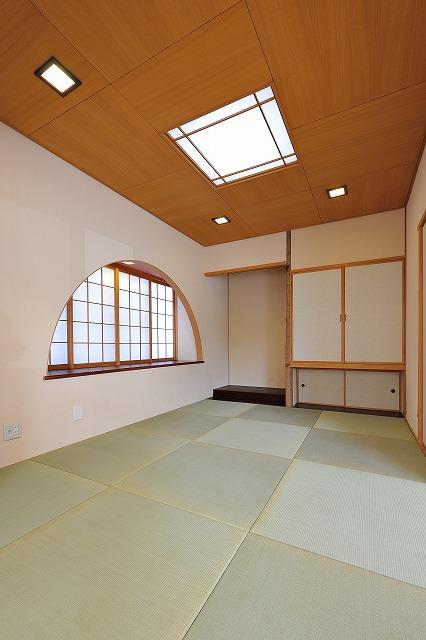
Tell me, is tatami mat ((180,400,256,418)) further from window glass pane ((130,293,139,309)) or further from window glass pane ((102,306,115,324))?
window glass pane ((130,293,139,309))

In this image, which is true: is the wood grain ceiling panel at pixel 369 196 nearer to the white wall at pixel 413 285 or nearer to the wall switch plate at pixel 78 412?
the white wall at pixel 413 285

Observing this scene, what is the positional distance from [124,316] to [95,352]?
2.65 feet

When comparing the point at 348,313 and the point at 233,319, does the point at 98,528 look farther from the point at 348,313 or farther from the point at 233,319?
the point at 233,319

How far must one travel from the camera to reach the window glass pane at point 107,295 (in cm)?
459

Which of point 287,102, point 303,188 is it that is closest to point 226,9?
point 287,102

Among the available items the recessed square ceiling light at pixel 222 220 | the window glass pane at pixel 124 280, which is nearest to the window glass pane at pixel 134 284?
the window glass pane at pixel 124 280

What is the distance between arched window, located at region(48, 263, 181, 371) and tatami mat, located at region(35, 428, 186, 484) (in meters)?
1.29

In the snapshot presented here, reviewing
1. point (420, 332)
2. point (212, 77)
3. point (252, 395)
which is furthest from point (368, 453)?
point (212, 77)

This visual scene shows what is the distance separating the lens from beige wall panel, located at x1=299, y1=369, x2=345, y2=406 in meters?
4.80

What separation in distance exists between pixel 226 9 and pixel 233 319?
16.4ft

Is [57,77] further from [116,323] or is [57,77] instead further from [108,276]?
[116,323]

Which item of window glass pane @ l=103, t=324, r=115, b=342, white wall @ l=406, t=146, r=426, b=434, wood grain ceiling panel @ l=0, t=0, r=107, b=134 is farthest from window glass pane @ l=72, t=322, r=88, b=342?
white wall @ l=406, t=146, r=426, b=434

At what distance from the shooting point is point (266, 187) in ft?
11.5

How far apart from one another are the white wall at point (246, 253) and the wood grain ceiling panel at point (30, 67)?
3343 millimetres
